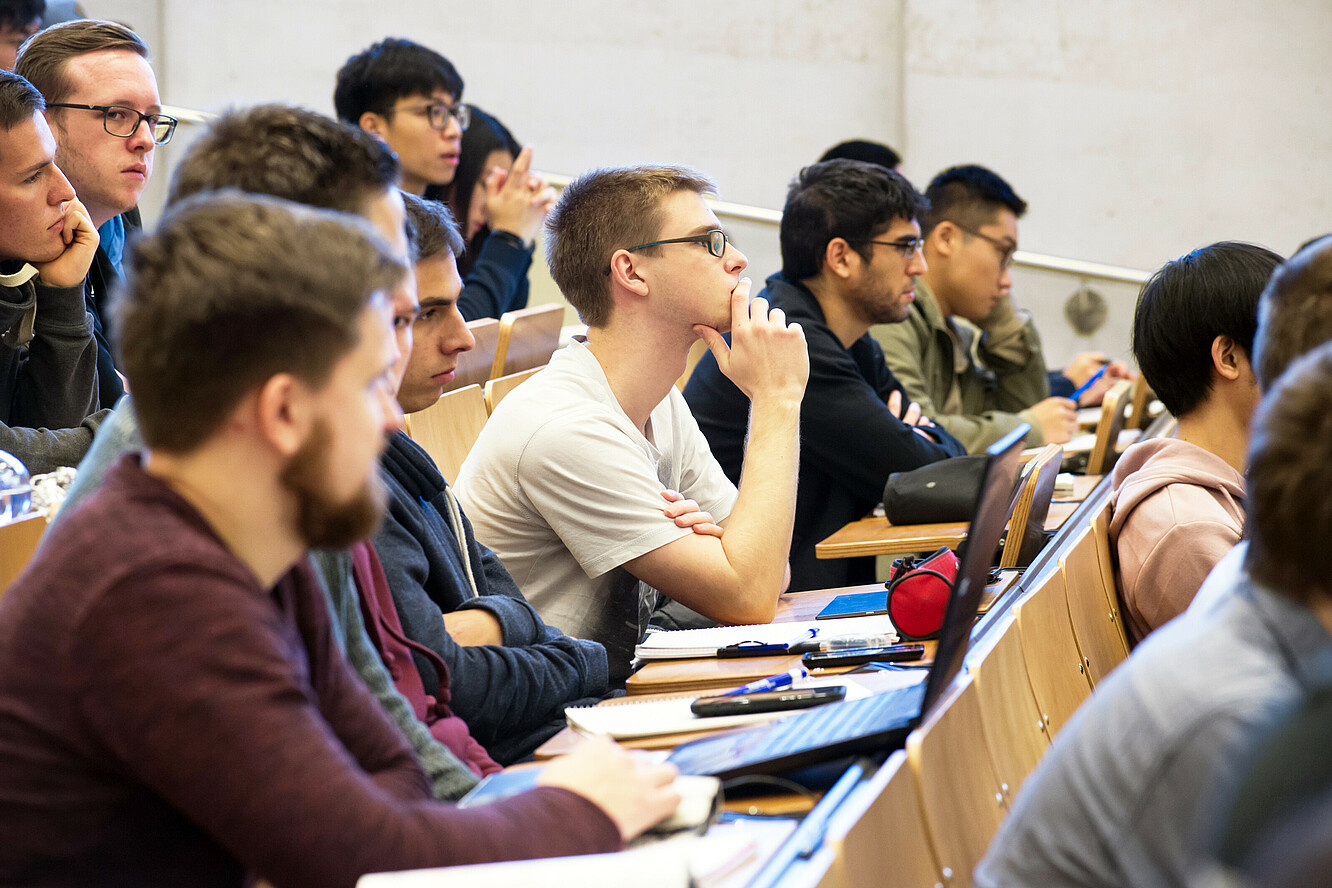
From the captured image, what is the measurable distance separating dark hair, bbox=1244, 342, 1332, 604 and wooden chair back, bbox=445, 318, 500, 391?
Answer: 256 cm

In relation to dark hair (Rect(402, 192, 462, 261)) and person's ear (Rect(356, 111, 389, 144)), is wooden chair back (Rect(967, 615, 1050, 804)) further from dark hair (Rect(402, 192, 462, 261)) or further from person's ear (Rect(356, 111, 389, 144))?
person's ear (Rect(356, 111, 389, 144))

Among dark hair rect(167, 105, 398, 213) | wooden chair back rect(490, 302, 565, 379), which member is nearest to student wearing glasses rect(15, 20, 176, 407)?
wooden chair back rect(490, 302, 565, 379)

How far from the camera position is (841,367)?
3201mm

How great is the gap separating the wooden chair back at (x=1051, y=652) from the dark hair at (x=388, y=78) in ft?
10.2

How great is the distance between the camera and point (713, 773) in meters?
1.18

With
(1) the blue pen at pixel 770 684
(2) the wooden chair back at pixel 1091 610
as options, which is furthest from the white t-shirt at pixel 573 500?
(2) the wooden chair back at pixel 1091 610

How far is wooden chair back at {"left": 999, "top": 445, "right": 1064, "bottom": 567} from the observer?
2207 millimetres

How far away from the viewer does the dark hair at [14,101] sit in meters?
2.31

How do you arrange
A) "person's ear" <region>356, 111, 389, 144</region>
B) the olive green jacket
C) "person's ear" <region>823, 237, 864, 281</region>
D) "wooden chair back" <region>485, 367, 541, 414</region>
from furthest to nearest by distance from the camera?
"person's ear" <region>356, 111, 389, 144</region> → the olive green jacket → "person's ear" <region>823, 237, 864, 281</region> → "wooden chair back" <region>485, 367, 541, 414</region>

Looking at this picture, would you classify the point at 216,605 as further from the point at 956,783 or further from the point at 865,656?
the point at 865,656

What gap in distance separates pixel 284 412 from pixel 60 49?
2.39 meters

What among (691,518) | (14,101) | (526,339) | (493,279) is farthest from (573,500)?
(493,279)

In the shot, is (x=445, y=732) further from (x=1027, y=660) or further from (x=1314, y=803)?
(x=1314, y=803)

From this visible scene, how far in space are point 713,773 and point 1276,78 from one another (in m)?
5.57
